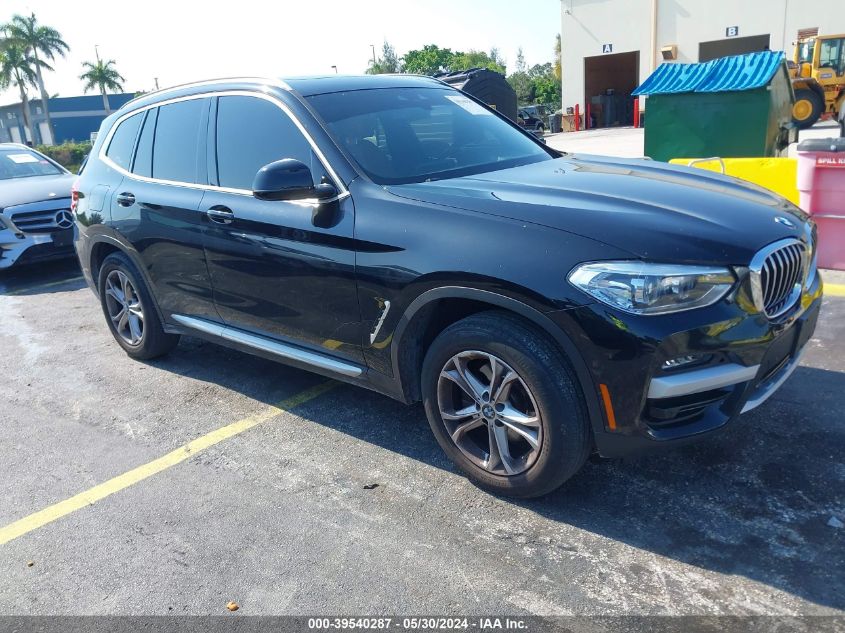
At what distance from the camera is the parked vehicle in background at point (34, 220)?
8391 mm

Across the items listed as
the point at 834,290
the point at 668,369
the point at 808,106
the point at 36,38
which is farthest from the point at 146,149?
the point at 36,38

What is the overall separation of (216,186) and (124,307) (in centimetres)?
164

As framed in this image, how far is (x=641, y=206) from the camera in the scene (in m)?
2.93

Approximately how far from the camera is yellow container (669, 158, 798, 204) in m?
6.61

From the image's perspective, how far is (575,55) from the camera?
36469mm

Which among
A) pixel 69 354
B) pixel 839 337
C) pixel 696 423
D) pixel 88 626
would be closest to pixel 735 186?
pixel 696 423

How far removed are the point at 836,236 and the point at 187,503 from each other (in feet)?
18.3

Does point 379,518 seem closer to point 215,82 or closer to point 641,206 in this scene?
point 641,206

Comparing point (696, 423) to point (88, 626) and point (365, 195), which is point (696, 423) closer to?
point (365, 195)

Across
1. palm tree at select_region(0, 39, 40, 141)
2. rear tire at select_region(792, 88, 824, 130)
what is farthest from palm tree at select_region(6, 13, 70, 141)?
rear tire at select_region(792, 88, 824, 130)

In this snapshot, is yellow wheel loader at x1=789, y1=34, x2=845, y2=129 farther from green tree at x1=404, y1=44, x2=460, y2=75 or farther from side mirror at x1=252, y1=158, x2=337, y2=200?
green tree at x1=404, y1=44, x2=460, y2=75

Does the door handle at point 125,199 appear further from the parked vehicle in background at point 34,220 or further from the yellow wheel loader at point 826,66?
the yellow wheel loader at point 826,66

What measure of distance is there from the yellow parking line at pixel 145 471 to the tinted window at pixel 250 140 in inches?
53.0

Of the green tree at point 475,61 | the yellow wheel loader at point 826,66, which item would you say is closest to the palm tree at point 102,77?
the green tree at point 475,61
